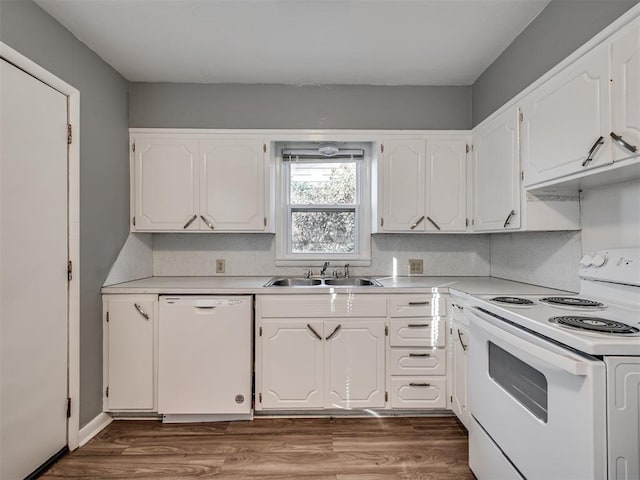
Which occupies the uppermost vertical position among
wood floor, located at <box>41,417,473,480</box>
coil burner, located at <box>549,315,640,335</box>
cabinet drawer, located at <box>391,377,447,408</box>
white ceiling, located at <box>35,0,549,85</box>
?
white ceiling, located at <box>35,0,549,85</box>

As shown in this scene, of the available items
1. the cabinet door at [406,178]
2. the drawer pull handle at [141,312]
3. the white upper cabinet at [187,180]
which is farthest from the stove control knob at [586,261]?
the drawer pull handle at [141,312]

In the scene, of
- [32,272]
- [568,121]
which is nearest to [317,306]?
[32,272]

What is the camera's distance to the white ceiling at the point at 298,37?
1843 mm

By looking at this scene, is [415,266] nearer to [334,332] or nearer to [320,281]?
[320,281]

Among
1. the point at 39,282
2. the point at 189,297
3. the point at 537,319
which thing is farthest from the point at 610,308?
the point at 39,282

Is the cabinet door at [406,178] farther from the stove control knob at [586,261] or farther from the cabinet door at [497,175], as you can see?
the stove control knob at [586,261]

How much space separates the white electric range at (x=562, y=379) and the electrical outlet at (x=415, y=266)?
103cm

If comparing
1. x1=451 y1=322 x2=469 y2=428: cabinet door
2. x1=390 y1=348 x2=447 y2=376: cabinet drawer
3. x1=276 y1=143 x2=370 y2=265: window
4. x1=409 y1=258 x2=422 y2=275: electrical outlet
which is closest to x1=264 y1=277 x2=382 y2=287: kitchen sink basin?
x1=276 y1=143 x2=370 y2=265: window

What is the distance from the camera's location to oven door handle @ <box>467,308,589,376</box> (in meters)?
0.99

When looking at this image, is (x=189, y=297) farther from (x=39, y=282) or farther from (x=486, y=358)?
(x=486, y=358)

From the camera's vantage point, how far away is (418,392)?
2.29 meters

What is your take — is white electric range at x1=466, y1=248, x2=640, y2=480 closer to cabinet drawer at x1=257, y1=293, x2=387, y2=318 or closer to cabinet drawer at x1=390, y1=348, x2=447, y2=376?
cabinet drawer at x1=390, y1=348, x2=447, y2=376

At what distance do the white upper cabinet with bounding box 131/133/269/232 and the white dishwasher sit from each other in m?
0.68

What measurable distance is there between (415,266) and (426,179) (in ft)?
2.47
